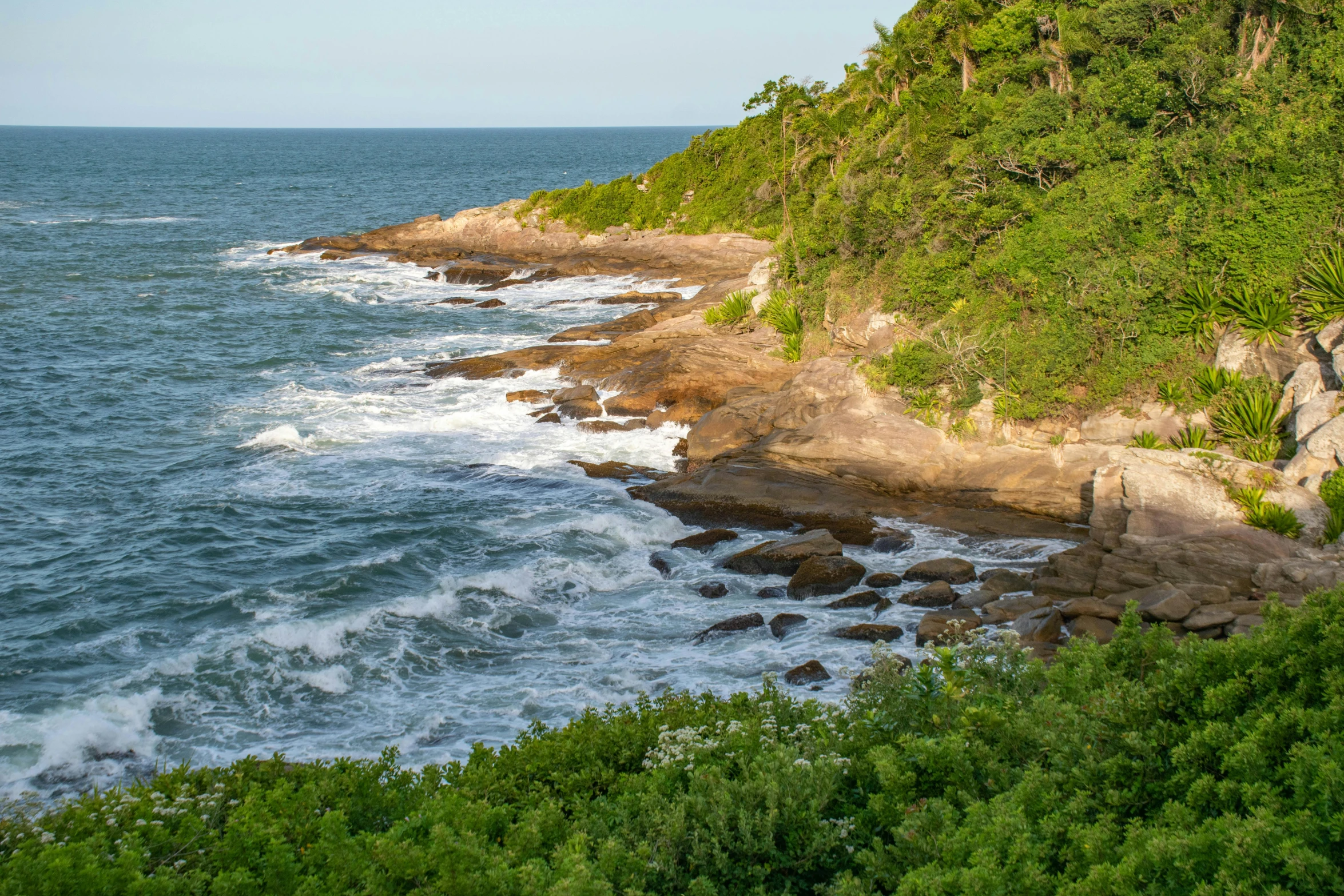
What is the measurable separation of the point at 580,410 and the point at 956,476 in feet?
36.3

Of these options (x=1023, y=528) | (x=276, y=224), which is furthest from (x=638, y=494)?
(x=276, y=224)

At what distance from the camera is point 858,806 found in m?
8.37

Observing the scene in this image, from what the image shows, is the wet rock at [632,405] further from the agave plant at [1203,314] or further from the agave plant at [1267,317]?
the agave plant at [1267,317]

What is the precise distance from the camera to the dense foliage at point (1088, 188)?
19.8m

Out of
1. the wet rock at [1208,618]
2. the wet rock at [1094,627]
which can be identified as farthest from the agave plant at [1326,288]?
the wet rock at [1094,627]

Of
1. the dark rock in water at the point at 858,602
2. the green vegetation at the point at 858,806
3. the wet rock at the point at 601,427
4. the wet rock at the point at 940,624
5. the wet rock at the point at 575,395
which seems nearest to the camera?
the green vegetation at the point at 858,806

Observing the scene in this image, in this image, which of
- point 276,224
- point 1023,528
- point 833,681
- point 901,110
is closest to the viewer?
point 833,681

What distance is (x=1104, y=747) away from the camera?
26.0ft

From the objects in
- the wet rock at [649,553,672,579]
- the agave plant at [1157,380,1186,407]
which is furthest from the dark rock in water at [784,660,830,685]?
the agave plant at [1157,380,1186,407]

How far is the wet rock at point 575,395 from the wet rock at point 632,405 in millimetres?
824

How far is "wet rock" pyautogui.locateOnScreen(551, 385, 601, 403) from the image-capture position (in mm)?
28234

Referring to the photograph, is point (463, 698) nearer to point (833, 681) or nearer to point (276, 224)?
point (833, 681)

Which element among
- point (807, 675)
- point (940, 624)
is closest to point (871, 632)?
point (940, 624)

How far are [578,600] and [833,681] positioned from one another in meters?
5.52
